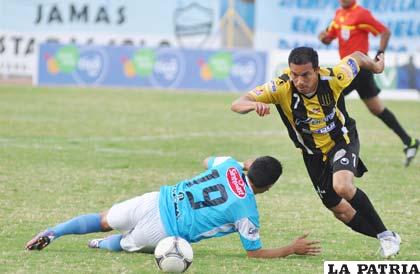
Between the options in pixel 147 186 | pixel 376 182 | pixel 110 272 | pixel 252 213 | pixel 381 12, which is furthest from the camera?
pixel 381 12

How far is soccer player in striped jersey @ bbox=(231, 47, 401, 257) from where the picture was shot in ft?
26.0

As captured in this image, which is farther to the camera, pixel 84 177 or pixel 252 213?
pixel 84 177

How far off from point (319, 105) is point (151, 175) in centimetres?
487

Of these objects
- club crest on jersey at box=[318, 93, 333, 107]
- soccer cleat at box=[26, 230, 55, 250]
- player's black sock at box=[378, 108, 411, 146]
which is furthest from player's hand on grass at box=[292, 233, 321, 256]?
player's black sock at box=[378, 108, 411, 146]

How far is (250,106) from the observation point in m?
7.78

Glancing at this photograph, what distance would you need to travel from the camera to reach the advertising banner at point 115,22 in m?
39.8

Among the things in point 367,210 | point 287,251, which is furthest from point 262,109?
point 367,210

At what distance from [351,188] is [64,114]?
14292mm

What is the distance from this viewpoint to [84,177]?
40.5ft

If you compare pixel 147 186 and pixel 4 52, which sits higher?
pixel 147 186

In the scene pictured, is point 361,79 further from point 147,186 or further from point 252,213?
point 252,213

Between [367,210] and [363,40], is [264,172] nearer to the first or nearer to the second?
[367,210]

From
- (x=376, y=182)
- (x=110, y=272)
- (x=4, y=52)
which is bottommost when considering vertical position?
(x=4, y=52)

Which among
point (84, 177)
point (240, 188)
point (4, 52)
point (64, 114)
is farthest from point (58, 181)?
point (4, 52)
